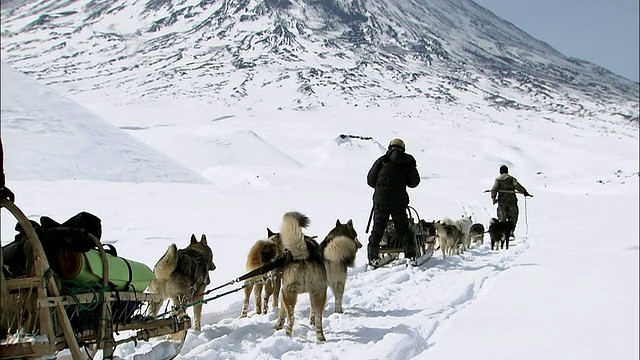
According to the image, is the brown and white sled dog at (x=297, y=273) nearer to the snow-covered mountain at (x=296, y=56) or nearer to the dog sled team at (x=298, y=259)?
the dog sled team at (x=298, y=259)

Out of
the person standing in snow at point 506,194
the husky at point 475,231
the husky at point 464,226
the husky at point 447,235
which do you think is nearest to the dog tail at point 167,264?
the husky at point 447,235

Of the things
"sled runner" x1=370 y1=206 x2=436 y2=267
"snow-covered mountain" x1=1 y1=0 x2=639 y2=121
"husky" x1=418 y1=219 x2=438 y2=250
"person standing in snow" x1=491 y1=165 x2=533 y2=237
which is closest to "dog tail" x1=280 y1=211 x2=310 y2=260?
"sled runner" x1=370 y1=206 x2=436 y2=267

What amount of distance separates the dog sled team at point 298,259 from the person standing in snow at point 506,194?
3902 mm

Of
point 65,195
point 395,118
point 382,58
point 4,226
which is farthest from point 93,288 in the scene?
point 382,58

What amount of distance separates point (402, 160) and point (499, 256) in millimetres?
2544

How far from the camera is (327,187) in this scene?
2208 cm

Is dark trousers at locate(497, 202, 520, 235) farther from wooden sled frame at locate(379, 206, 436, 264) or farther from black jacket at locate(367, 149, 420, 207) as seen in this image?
black jacket at locate(367, 149, 420, 207)

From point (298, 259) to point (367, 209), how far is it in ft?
40.0

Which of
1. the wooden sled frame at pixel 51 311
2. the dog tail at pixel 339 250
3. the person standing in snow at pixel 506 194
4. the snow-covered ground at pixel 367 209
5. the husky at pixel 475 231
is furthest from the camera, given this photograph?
the person standing in snow at pixel 506 194

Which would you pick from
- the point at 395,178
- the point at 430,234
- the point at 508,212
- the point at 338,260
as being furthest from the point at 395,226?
the point at 508,212

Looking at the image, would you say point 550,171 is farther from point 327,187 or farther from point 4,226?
point 4,226

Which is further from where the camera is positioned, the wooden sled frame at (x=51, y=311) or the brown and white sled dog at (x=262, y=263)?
the brown and white sled dog at (x=262, y=263)

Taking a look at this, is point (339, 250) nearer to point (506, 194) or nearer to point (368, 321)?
point (368, 321)

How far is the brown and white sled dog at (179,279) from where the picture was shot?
3.92 meters
